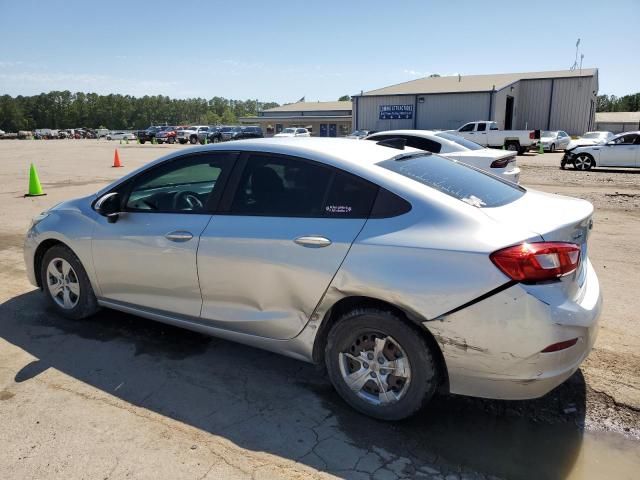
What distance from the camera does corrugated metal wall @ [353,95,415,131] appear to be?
45.0 meters

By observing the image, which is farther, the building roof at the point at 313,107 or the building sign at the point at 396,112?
the building roof at the point at 313,107

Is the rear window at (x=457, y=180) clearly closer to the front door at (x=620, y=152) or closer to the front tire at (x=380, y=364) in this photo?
A: the front tire at (x=380, y=364)

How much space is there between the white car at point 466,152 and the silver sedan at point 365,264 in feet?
19.1

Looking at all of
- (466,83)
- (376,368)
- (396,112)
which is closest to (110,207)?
(376,368)

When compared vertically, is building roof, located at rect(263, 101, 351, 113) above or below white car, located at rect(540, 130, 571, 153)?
above

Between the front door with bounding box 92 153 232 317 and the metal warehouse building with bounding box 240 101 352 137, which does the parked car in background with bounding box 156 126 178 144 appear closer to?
the metal warehouse building with bounding box 240 101 352 137

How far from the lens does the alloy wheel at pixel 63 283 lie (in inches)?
177

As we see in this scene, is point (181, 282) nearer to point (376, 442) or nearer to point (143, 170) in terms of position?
point (143, 170)

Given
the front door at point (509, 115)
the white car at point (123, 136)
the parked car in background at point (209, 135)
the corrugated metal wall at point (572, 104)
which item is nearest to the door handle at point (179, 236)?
the front door at point (509, 115)

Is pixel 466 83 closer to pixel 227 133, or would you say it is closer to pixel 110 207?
pixel 227 133

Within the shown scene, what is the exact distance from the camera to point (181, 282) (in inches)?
145

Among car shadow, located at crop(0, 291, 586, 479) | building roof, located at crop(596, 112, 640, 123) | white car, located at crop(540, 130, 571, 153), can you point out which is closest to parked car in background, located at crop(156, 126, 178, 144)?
white car, located at crop(540, 130, 571, 153)

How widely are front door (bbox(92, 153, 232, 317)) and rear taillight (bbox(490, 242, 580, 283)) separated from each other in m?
2.01

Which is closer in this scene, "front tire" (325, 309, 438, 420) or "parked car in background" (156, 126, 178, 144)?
"front tire" (325, 309, 438, 420)
